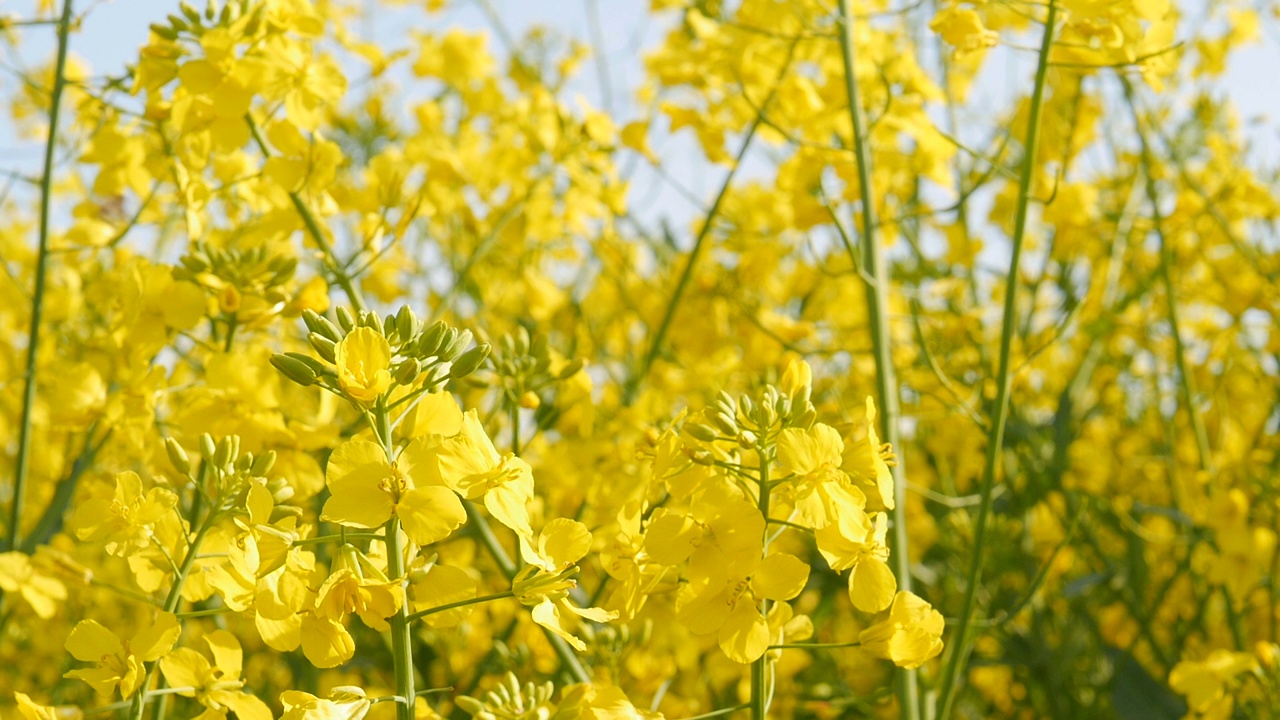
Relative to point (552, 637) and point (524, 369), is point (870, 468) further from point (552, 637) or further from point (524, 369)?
point (524, 369)

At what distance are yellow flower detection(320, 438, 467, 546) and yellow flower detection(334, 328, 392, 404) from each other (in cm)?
4

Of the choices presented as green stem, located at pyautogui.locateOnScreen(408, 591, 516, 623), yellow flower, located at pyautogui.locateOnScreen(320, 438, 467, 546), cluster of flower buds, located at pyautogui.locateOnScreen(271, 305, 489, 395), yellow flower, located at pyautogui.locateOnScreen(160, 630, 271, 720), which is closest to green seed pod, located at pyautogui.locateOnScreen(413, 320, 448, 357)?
cluster of flower buds, located at pyautogui.locateOnScreen(271, 305, 489, 395)

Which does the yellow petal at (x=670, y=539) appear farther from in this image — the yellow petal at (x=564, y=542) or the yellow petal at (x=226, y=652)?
the yellow petal at (x=226, y=652)

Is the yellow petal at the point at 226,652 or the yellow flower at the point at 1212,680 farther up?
the yellow petal at the point at 226,652

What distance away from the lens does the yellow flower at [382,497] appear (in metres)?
0.91

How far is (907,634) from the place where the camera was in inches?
43.4

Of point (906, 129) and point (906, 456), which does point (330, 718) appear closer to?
point (906, 129)

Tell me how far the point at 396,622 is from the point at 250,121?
962mm

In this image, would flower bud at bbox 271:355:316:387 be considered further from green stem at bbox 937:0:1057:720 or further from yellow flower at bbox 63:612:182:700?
green stem at bbox 937:0:1057:720

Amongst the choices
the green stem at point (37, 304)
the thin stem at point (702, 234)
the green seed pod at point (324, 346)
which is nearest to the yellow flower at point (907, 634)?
the green seed pod at point (324, 346)

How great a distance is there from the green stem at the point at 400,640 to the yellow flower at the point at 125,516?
0.26 meters

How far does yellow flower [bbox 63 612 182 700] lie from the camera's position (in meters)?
0.98

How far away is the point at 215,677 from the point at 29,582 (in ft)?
1.68

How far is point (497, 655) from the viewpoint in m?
1.78
